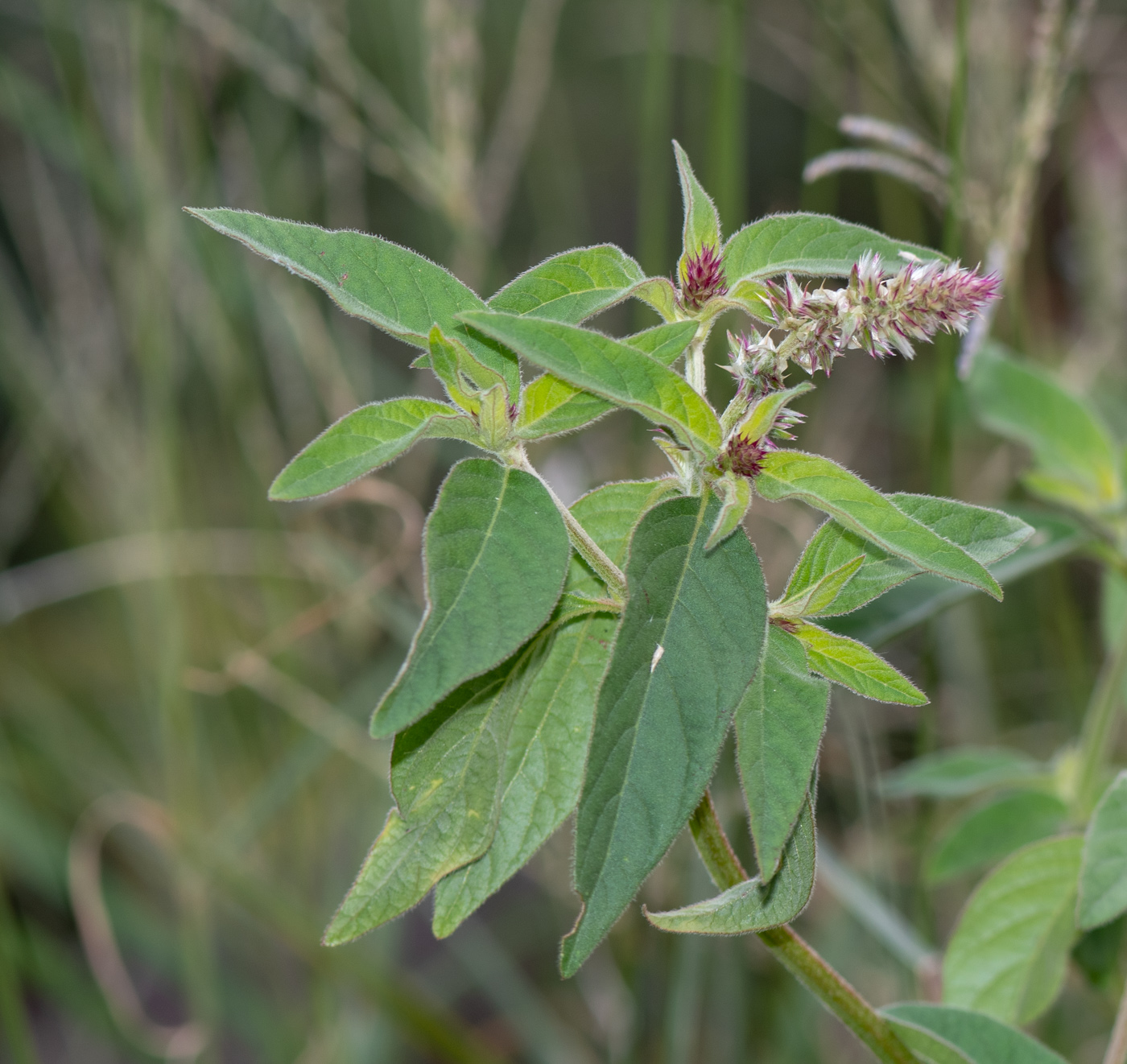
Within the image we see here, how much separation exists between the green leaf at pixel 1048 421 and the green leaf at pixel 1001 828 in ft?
0.68

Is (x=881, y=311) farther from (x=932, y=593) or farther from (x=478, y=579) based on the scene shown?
(x=932, y=593)

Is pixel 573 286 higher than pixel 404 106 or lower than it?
higher

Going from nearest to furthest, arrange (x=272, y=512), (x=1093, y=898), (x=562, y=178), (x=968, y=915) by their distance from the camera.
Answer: (x=1093, y=898) → (x=968, y=915) → (x=272, y=512) → (x=562, y=178)

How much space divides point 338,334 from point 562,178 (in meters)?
0.45

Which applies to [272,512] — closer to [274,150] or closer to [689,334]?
[274,150]

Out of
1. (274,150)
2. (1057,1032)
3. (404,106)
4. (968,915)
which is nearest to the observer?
(968,915)

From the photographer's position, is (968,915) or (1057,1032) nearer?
(968,915)

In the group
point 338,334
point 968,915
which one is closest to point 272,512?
point 338,334

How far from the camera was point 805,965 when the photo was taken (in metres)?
0.41


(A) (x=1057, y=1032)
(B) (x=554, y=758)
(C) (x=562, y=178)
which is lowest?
(A) (x=1057, y=1032)

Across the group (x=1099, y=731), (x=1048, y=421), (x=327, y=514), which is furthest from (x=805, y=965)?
(x=327, y=514)

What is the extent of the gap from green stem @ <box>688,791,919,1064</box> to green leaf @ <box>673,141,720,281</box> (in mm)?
194

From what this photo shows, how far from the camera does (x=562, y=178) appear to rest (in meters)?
1.71

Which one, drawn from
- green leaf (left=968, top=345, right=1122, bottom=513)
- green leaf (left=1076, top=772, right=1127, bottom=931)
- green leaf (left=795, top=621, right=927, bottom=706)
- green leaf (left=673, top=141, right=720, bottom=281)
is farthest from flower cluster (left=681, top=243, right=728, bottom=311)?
green leaf (left=968, top=345, right=1122, bottom=513)
